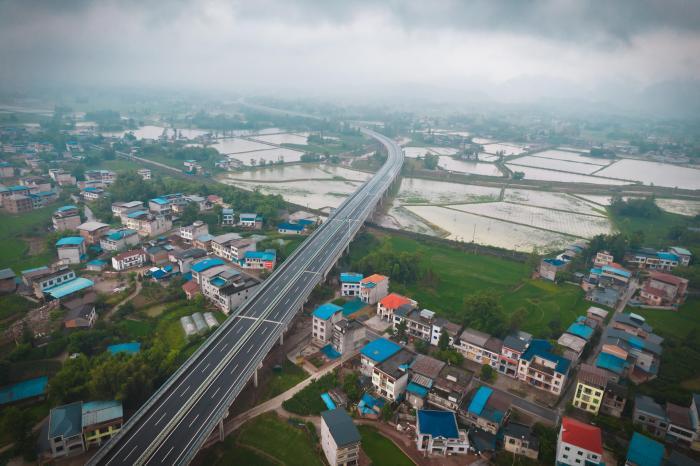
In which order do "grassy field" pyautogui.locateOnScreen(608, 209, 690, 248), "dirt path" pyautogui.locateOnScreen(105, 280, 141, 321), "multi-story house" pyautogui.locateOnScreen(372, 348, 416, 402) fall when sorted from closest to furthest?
"multi-story house" pyautogui.locateOnScreen(372, 348, 416, 402), "dirt path" pyautogui.locateOnScreen(105, 280, 141, 321), "grassy field" pyautogui.locateOnScreen(608, 209, 690, 248)

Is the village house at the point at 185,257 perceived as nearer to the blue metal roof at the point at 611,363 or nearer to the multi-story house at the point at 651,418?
the blue metal roof at the point at 611,363

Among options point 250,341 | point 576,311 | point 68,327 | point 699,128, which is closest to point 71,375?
point 68,327

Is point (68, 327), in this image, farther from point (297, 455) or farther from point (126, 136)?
point (126, 136)

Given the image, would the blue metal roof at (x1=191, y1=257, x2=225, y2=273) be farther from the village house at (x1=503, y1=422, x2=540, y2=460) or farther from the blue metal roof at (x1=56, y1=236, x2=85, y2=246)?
the village house at (x1=503, y1=422, x2=540, y2=460)

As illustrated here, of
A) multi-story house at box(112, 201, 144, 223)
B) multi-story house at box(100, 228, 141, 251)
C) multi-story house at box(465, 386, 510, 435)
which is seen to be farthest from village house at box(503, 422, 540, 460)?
multi-story house at box(112, 201, 144, 223)

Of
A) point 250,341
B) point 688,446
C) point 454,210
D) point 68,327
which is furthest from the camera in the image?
point 454,210

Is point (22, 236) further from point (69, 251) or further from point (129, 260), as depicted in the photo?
point (129, 260)

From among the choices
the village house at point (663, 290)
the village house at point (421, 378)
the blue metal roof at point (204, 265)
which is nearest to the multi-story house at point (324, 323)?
the village house at point (421, 378)
